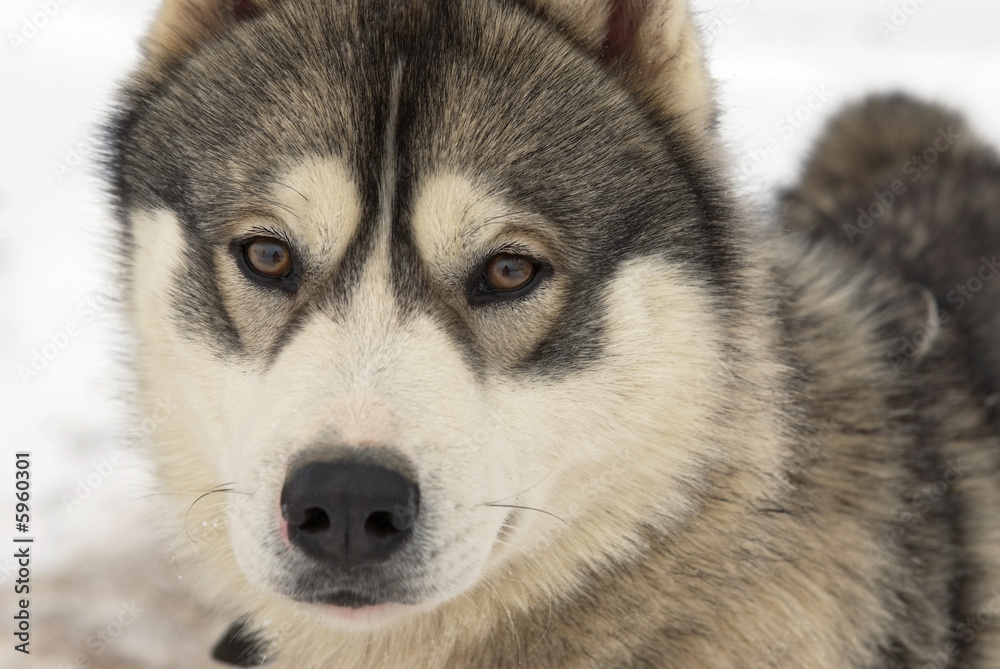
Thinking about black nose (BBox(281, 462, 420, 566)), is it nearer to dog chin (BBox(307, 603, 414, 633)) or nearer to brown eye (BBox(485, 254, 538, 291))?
dog chin (BBox(307, 603, 414, 633))

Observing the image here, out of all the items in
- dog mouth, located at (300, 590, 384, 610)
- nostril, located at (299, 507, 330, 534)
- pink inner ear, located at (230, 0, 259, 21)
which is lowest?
dog mouth, located at (300, 590, 384, 610)

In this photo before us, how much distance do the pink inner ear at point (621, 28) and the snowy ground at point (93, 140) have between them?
0.30 meters

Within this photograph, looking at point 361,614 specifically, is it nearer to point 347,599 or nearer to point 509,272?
point 347,599

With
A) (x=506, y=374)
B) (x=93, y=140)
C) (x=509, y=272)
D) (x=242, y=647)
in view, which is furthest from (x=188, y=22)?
(x=242, y=647)

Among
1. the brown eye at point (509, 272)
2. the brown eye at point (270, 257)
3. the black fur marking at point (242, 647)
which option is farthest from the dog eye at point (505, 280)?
the black fur marking at point (242, 647)

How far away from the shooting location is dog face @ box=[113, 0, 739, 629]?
198cm

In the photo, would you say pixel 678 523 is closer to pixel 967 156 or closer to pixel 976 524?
pixel 976 524

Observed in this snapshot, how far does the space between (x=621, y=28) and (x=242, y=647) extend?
2273mm

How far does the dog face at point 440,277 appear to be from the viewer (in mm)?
1976

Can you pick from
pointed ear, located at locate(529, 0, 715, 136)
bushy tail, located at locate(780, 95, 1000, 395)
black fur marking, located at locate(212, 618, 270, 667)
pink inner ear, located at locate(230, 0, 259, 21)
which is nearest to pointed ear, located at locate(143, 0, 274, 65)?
pink inner ear, located at locate(230, 0, 259, 21)

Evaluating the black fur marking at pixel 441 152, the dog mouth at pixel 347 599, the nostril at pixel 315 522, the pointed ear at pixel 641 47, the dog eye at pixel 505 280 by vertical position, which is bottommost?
the dog mouth at pixel 347 599

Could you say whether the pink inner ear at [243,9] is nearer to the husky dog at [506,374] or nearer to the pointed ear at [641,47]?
the husky dog at [506,374]

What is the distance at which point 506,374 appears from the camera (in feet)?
7.15

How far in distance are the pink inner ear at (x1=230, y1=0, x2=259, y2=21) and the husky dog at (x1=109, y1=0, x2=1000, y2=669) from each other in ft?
0.04
